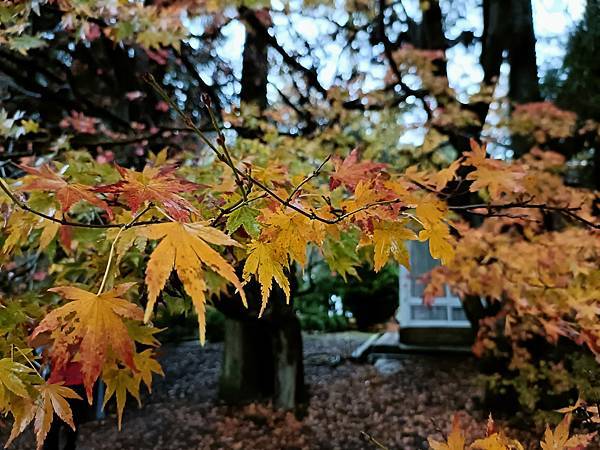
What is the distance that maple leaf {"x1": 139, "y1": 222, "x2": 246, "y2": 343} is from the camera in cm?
75

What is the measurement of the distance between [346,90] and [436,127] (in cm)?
128

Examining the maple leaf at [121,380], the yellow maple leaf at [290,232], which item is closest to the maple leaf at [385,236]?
the yellow maple leaf at [290,232]

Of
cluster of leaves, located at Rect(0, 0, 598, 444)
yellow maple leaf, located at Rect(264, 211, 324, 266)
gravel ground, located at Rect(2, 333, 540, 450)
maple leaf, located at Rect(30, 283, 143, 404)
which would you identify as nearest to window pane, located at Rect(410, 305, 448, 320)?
gravel ground, located at Rect(2, 333, 540, 450)

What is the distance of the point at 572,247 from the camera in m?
2.85

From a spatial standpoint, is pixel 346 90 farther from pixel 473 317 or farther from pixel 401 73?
pixel 473 317

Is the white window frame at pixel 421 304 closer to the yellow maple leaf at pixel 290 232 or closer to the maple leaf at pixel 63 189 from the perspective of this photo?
the yellow maple leaf at pixel 290 232

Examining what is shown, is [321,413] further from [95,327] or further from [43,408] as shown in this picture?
[95,327]

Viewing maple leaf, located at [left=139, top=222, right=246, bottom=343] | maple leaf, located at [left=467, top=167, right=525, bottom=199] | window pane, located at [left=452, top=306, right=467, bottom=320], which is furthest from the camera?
window pane, located at [left=452, top=306, right=467, bottom=320]

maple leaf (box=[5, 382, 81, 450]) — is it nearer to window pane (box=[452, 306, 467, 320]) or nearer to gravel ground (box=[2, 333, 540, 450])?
gravel ground (box=[2, 333, 540, 450])

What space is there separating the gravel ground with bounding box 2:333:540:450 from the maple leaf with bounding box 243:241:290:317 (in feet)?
12.4

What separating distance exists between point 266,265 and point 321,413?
4739mm

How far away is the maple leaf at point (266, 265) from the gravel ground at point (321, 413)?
3770 mm

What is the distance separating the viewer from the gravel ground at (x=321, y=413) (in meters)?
4.54

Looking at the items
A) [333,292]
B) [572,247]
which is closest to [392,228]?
[572,247]
